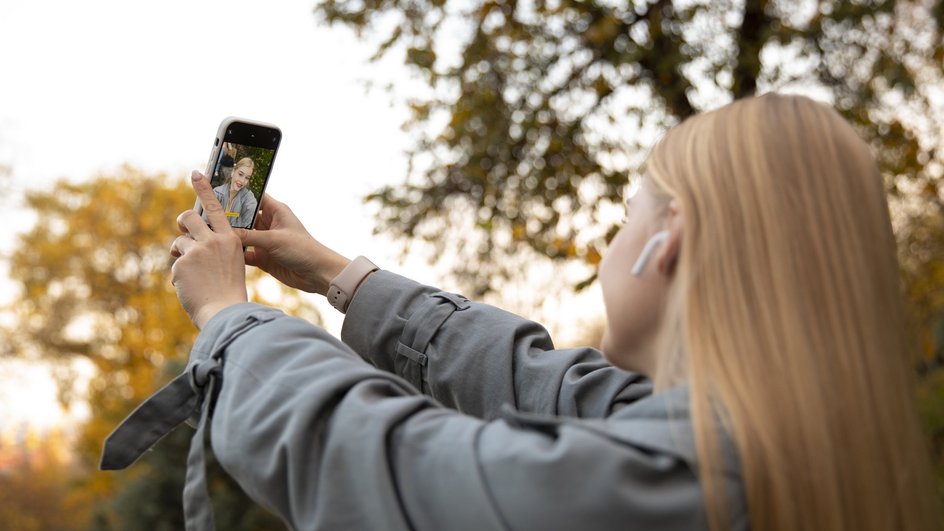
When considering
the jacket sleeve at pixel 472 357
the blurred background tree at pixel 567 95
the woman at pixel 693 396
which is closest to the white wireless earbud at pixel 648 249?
the woman at pixel 693 396

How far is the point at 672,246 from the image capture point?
3.41ft

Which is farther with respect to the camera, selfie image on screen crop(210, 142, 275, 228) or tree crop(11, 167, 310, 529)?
tree crop(11, 167, 310, 529)

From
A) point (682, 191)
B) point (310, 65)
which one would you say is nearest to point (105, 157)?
point (310, 65)

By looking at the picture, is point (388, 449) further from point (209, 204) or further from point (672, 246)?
point (209, 204)

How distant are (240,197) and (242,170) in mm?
46

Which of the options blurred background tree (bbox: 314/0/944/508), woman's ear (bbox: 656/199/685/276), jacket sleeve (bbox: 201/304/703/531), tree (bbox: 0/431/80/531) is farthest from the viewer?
tree (bbox: 0/431/80/531)

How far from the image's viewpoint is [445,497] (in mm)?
934

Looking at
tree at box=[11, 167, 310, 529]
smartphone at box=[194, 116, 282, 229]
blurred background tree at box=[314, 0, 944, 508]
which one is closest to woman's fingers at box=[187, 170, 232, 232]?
smartphone at box=[194, 116, 282, 229]

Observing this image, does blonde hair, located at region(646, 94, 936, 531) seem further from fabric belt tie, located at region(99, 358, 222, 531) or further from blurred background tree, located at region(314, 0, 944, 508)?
blurred background tree, located at region(314, 0, 944, 508)

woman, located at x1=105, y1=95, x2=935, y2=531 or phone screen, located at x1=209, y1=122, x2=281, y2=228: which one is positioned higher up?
phone screen, located at x1=209, y1=122, x2=281, y2=228

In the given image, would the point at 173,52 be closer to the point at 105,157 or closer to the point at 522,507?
the point at 105,157

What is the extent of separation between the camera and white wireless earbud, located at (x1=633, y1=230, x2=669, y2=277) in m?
1.05

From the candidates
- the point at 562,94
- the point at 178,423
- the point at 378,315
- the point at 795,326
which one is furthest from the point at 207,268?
→ the point at 562,94

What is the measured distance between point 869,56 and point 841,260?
4254mm
